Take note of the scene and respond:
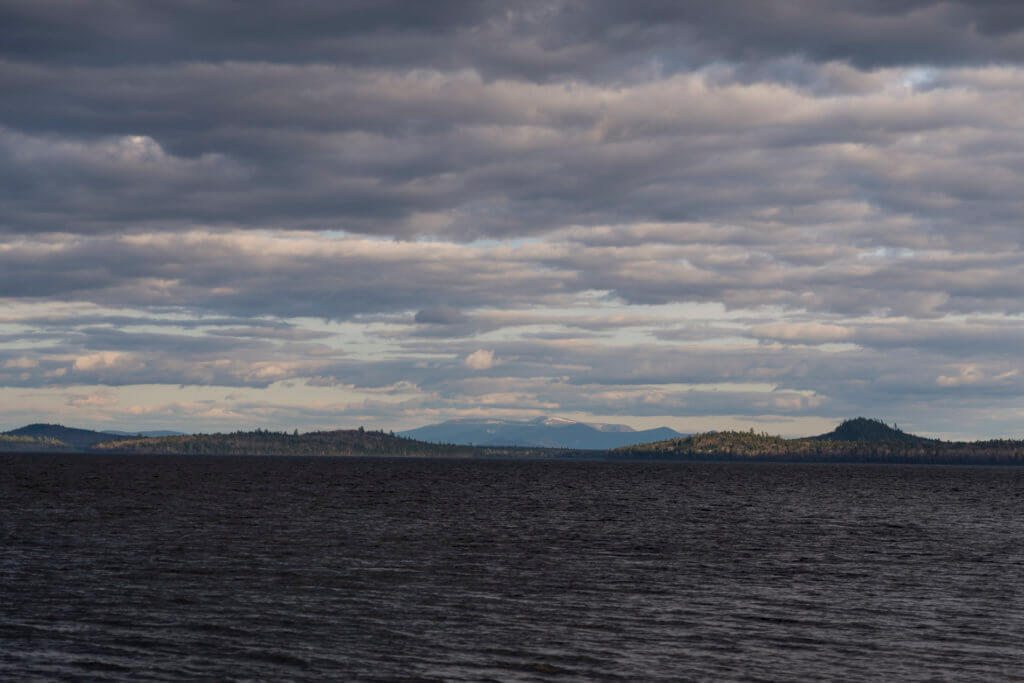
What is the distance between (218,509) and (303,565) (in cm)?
5392

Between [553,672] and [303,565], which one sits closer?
[553,672]

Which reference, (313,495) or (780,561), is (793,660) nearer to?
(780,561)

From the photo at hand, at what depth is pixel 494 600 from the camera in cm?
5150

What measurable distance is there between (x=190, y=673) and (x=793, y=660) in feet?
74.4

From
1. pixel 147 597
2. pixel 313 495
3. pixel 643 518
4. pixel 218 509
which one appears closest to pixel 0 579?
pixel 147 597

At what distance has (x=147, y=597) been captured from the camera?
4928 cm

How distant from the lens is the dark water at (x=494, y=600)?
1484 inches

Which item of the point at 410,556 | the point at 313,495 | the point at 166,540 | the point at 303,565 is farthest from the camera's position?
the point at 313,495

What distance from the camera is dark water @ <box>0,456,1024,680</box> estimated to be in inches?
1484

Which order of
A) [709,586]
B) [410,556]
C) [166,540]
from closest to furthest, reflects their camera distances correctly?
[709,586] < [410,556] < [166,540]

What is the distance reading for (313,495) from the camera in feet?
498

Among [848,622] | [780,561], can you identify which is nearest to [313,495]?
[780,561]

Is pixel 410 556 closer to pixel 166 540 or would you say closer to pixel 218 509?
pixel 166 540

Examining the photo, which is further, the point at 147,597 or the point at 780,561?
the point at 780,561
